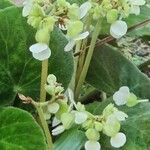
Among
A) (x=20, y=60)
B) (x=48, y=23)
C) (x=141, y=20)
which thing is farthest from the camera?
(x=141, y=20)

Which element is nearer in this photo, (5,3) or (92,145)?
(92,145)

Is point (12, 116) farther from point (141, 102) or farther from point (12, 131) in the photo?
point (141, 102)

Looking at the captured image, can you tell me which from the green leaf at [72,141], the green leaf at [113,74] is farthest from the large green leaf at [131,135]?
the green leaf at [113,74]

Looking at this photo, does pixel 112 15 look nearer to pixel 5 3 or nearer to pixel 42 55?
pixel 42 55

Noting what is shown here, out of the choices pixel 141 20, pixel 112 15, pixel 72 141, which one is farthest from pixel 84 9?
pixel 141 20

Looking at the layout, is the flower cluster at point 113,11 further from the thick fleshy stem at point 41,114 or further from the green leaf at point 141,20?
the green leaf at point 141,20

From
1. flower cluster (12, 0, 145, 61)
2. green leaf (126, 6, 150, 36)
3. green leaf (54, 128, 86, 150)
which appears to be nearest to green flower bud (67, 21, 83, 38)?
flower cluster (12, 0, 145, 61)
